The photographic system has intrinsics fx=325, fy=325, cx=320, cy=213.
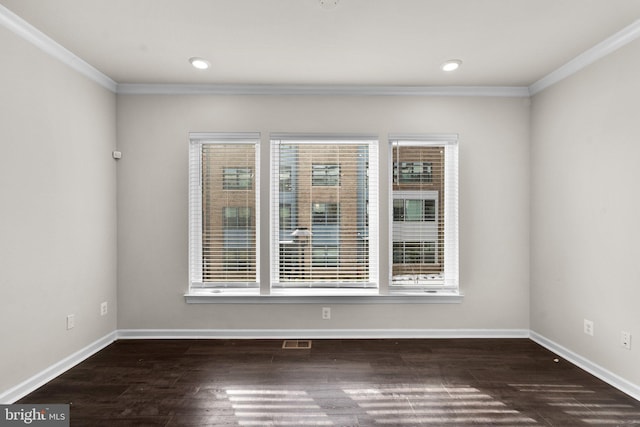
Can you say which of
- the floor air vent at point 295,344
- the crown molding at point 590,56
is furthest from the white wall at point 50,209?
the crown molding at point 590,56

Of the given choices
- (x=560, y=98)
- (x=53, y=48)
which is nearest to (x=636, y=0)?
(x=560, y=98)

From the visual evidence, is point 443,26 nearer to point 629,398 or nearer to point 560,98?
point 560,98

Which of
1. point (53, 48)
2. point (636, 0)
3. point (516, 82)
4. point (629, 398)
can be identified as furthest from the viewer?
point (516, 82)

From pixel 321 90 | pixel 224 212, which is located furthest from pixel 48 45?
pixel 321 90

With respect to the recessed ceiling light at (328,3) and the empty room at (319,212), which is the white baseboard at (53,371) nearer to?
the empty room at (319,212)

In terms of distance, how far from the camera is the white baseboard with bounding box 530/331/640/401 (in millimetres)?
2410

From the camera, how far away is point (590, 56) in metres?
2.71

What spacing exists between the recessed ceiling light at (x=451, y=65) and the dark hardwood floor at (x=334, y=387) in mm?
2665

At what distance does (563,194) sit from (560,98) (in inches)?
35.9

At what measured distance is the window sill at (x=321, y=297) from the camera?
3420mm

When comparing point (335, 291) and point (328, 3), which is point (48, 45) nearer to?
point (328, 3)

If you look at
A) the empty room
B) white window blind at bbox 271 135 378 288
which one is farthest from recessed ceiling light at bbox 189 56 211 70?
white window blind at bbox 271 135 378 288

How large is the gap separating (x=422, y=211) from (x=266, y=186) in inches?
67.1

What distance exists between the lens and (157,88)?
3.40m
